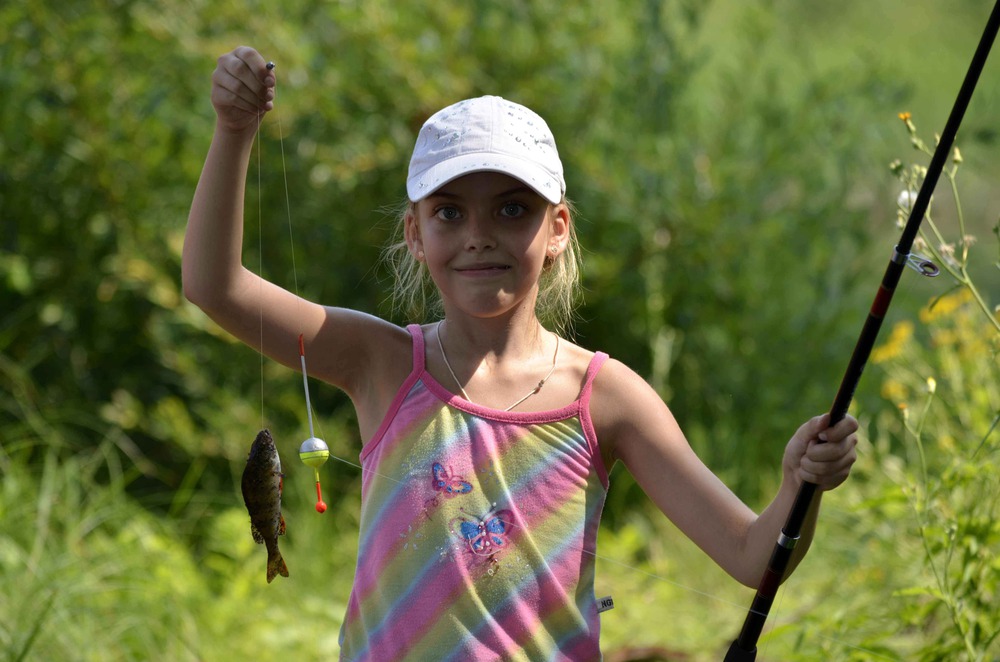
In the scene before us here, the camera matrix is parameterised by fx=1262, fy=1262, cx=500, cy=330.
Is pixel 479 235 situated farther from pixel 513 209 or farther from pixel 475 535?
pixel 475 535

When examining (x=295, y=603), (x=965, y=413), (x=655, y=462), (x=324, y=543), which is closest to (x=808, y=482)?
(x=655, y=462)

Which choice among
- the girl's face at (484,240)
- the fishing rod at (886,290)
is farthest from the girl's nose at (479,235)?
the fishing rod at (886,290)

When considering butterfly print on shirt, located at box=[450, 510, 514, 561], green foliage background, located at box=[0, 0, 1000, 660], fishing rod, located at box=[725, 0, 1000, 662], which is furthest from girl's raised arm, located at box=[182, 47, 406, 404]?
green foliage background, located at box=[0, 0, 1000, 660]

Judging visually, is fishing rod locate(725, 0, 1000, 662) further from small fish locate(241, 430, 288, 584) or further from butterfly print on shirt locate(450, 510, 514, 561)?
small fish locate(241, 430, 288, 584)

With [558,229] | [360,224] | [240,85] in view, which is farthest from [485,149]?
[360,224]

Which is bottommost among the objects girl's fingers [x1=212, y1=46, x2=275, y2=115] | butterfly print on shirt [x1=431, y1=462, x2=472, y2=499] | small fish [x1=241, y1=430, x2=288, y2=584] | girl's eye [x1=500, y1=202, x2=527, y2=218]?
small fish [x1=241, y1=430, x2=288, y2=584]

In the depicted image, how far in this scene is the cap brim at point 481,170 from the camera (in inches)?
76.6

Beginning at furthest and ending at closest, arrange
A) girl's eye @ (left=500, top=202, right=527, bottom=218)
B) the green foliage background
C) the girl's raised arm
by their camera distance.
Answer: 1. the green foliage background
2. girl's eye @ (left=500, top=202, right=527, bottom=218)
3. the girl's raised arm

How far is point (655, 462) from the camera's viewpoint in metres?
2.03

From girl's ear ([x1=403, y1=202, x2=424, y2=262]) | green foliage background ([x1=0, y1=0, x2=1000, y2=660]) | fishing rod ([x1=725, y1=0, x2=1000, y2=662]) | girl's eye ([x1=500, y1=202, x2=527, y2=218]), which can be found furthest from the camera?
green foliage background ([x1=0, y1=0, x2=1000, y2=660])

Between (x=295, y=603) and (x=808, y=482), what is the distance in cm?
265

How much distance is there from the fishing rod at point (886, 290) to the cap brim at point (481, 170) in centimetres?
53

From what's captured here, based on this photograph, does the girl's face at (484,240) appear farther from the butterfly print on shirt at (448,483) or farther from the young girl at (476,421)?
the butterfly print on shirt at (448,483)

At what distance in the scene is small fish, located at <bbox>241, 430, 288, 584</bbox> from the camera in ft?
6.55
